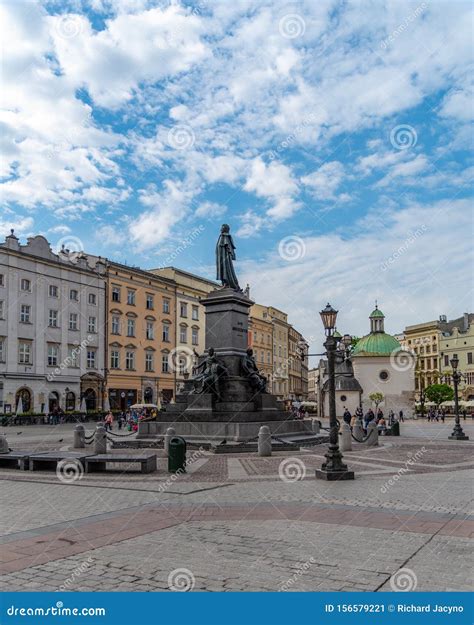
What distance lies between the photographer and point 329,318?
1529cm

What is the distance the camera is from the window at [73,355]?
5378 cm

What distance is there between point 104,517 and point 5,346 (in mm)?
41278

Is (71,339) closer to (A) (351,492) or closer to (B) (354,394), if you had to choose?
(B) (354,394)

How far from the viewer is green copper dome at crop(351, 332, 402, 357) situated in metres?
76.1

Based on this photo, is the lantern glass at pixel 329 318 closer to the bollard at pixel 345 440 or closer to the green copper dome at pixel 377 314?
the bollard at pixel 345 440

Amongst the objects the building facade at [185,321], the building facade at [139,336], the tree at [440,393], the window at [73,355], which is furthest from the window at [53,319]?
the tree at [440,393]

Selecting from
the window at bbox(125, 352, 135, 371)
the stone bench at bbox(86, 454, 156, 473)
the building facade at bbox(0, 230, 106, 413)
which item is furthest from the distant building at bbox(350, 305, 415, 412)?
the stone bench at bbox(86, 454, 156, 473)

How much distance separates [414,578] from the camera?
20.6ft

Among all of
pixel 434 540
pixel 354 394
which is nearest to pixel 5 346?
pixel 354 394

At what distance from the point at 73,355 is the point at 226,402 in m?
33.4

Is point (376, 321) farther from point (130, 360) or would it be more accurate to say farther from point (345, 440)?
point (345, 440)

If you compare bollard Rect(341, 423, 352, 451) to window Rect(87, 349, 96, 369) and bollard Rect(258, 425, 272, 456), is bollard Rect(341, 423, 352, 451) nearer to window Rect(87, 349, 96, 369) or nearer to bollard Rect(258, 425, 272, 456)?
bollard Rect(258, 425, 272, 456)

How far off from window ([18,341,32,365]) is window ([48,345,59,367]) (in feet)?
7.64

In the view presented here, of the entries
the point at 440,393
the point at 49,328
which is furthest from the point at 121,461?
the point at 440,393
